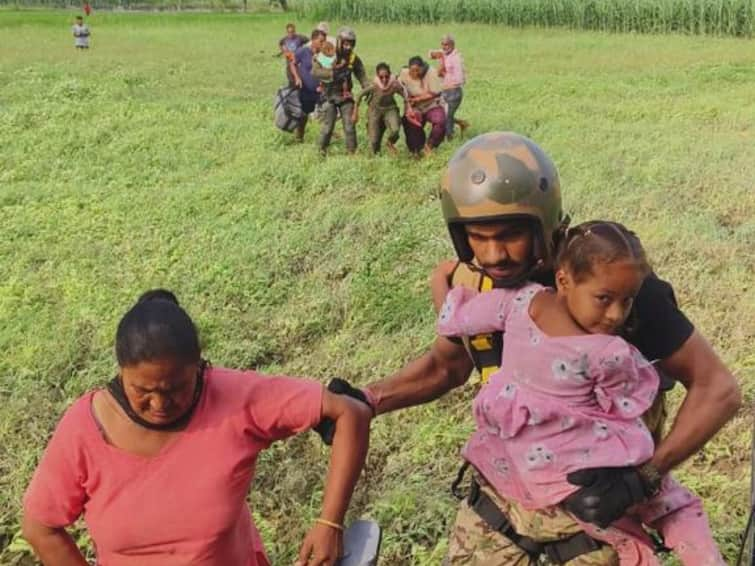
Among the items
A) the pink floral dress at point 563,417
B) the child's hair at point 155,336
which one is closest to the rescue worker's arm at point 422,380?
the pink floral dress at point 563,417

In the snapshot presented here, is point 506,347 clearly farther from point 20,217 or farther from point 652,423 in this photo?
point 20,217

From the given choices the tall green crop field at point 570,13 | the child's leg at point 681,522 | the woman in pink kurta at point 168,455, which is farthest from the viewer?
the tall green crop field at point 570,13

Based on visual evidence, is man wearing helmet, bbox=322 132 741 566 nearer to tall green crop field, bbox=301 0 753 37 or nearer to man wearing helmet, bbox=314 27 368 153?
man wearing helmet, bbox=314 27 368 153

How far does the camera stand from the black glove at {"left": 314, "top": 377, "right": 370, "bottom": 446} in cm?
241

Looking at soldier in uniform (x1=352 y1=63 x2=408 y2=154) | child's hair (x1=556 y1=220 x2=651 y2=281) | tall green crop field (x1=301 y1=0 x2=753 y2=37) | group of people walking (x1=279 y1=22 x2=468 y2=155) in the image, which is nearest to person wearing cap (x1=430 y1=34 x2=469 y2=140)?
group of people walking (x1=279 y1=22 x2=468 y2=155)

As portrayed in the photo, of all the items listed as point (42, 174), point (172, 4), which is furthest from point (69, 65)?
point (172, 4)

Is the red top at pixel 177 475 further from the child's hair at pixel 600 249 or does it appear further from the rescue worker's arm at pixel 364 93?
the rescue worker's arm at pixel 364 93

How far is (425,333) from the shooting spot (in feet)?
18.7

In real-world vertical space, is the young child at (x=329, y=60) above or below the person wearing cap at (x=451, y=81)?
above

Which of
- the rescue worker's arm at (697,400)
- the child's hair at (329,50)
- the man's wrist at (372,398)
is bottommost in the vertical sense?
the man's wrist at (372,398)

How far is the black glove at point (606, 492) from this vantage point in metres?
2.06

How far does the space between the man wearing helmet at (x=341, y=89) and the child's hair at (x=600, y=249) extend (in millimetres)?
9086

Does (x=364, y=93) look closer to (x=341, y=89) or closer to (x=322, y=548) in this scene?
(x=341, y=89)

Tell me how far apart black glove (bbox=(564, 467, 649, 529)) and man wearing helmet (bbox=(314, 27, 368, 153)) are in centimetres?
916
